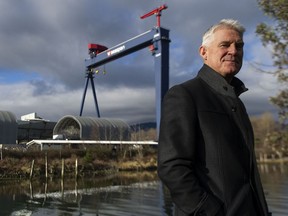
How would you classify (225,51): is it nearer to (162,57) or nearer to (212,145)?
(212,145)

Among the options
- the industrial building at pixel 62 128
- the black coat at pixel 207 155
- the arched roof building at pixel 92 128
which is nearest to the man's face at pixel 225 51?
the black coat at pixel 207 155

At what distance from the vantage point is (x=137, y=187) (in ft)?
77.6

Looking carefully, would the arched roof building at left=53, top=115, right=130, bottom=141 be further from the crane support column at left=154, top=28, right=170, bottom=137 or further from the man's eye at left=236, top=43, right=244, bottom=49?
the man's eye at left=236, top=43, right=244, bottom=49

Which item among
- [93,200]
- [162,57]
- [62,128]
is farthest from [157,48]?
[62,128]

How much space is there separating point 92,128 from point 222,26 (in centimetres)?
5433

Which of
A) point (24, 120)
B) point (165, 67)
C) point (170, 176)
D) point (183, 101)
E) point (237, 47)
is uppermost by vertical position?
point (165, 67)

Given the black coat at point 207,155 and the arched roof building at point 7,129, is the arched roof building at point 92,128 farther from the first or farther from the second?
the black coat at point 207,155

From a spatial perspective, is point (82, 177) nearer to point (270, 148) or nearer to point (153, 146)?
point (153, 146)

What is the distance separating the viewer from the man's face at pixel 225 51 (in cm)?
194

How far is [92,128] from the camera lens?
182ft

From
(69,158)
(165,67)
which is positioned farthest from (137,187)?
(165,67)

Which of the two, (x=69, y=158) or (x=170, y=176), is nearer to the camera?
(x=170, y=176)

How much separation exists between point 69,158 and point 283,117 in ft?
112

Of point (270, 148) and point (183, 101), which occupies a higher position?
point (183, 101)
